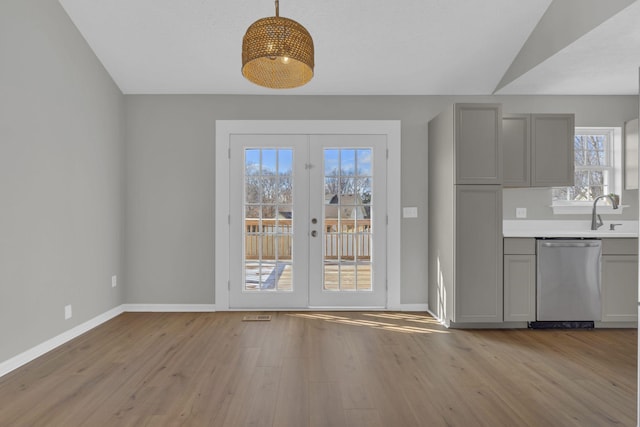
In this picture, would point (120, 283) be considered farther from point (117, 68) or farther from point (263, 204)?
point (117, 68)

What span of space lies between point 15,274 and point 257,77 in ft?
7.47

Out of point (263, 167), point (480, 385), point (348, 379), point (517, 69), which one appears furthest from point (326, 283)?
point (517, 69)

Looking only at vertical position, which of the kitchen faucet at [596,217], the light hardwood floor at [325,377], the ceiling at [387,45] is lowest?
the light hardwood floor at [325,377]

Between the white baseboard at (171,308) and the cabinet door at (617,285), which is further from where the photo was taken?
the white baseboard at (171,308)

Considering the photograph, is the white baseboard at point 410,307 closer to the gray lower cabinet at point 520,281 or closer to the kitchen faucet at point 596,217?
the gray lower cabinet at point 520,281

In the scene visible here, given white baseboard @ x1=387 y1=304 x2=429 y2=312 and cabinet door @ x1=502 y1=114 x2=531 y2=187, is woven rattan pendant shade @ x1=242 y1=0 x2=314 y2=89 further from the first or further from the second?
white baseboard @ x1=387 y1=304 x2=429 y2=312

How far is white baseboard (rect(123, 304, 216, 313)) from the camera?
425cm

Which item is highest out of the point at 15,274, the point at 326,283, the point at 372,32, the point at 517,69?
the point at 372,32

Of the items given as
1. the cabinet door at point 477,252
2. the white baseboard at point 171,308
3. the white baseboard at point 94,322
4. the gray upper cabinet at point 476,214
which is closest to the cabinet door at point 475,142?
the gray upper cabinet at point 476,214

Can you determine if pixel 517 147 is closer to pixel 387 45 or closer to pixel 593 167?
pixel 593 167

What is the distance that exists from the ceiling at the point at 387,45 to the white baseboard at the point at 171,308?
2.44 m

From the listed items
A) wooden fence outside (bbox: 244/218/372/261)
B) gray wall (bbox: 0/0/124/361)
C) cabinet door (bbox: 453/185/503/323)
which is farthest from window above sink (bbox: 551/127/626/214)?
gray wall (bbox: 0/0/124/361)

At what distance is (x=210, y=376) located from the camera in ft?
8.41

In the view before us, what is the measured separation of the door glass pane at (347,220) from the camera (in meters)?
4.29
